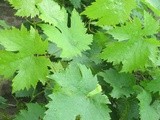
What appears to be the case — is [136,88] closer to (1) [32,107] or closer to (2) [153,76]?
(2) [153,76]

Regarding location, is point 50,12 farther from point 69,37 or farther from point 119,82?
point 119,82

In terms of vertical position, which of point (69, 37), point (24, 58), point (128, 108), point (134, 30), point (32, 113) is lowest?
point (32, 113)

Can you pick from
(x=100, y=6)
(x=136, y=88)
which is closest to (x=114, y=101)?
(x=136, y=88)

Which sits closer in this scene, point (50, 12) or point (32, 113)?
point (50, 12)

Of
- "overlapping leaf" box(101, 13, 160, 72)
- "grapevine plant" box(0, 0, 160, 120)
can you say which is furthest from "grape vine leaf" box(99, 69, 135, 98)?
"overlapping leaf" box(101, 13, 160, 72)

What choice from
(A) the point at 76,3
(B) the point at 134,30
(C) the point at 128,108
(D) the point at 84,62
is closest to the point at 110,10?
(B) the point at 134,30

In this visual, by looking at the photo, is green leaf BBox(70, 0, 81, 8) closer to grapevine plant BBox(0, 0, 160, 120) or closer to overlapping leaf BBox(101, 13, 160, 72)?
grapevine plant BBox(0, 0, 160, 120)

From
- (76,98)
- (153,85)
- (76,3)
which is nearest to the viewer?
(76,98)
